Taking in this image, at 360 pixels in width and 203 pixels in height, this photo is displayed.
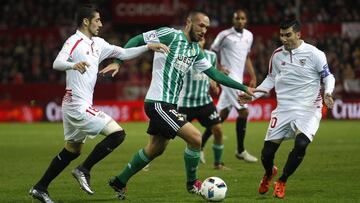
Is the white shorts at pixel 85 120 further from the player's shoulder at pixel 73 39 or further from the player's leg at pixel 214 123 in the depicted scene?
the player's leg at pixel 214 123

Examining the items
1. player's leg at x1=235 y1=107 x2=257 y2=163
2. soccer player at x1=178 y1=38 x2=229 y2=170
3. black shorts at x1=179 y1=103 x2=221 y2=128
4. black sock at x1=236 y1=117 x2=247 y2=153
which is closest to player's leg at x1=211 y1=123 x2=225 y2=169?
soccer player at x1=178 y1=38 x2=229 y2=170

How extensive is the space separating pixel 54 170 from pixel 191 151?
5.53ft

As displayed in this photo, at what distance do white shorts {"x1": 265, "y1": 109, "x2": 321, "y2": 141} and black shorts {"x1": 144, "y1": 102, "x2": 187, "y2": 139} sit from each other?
1.24 metres

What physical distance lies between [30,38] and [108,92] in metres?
4.74

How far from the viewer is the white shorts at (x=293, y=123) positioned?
10.1 meters

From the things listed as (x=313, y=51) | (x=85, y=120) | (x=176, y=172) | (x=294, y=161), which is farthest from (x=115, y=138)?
(x=176, y=172)

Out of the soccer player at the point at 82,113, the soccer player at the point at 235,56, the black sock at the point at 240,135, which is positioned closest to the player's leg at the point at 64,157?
the soccer player at the point at 82,113

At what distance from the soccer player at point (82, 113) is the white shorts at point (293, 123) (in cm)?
176

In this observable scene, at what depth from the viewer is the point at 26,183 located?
463 inches

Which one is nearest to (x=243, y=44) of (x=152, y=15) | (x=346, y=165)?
(x=346, y=165)

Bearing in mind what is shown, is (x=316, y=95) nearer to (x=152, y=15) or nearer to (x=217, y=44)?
(x=217, y=44)

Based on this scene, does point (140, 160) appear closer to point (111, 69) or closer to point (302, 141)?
point (111, 69)

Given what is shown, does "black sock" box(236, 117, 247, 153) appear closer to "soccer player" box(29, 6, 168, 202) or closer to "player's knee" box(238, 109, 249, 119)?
"player's knee" box(238, 109, 249, 119)

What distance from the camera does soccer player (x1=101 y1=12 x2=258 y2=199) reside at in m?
9.78
